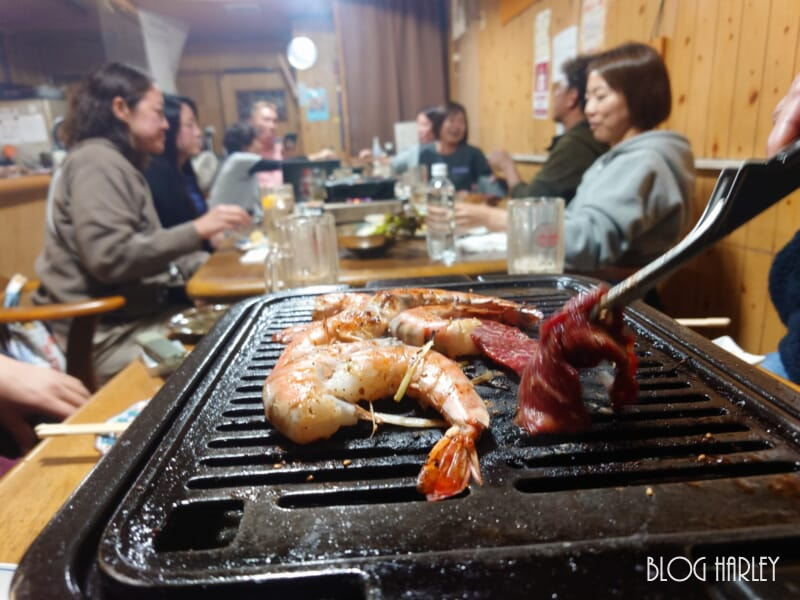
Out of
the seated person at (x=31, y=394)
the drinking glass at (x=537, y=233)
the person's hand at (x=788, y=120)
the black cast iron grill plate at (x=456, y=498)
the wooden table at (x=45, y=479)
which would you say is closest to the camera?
the black cast iron grill plate at (x=456, y=498)

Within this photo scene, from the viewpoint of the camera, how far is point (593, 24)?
369cm

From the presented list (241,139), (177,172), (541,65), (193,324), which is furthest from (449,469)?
(241,139)

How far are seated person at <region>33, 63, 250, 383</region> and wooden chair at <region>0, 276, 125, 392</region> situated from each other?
0.80 ft

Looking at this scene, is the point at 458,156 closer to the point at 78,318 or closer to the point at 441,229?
the point at 441,229

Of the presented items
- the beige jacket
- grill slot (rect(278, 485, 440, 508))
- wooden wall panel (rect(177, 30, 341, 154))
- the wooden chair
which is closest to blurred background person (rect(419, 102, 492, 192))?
the beige jacket

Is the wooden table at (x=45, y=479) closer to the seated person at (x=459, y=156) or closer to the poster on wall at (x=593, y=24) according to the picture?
the poster on wall at (x=593, y=24)

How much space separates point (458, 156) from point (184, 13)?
5.41 meters

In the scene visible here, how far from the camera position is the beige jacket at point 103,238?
2.60m

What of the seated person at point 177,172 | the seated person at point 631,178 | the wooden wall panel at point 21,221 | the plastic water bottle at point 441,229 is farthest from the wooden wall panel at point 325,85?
the plastic water bottle at point 441,229

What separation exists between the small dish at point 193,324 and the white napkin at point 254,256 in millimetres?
711

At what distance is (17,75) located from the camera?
8.19 meters

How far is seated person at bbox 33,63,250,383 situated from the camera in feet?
8.57

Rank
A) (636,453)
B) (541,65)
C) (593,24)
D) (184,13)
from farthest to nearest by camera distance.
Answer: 1. (184,13)
2. (541,65)
3. (593,24)
4. (636,453)

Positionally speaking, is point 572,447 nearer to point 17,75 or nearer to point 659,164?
point 659,164
